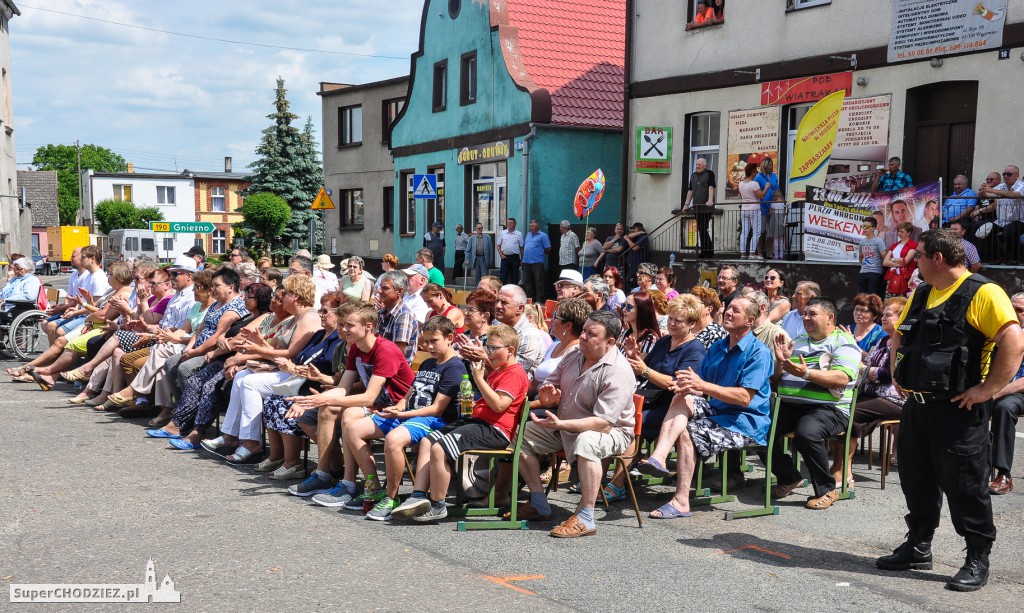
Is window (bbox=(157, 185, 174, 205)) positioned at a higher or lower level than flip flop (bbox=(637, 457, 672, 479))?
higher

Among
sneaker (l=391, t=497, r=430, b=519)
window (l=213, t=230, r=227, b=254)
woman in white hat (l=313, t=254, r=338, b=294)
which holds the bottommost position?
window (l=213, t=230, r=227, b=254)

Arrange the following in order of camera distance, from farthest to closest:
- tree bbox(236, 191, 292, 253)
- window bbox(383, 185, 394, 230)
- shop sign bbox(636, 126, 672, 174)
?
tree bbox(236, 191, 292, 253), window bbox(383, 185, 394, 230), shop sign bbox(636, 126, 672, 174)

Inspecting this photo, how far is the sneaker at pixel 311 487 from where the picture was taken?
7535 mm

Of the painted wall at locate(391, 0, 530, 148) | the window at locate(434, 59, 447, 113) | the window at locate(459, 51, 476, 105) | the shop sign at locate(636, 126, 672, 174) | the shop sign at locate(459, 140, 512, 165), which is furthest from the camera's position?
the window at locate(434, 59, 447, 113)

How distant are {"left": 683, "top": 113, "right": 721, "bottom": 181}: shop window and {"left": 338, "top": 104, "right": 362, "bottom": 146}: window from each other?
19760mm

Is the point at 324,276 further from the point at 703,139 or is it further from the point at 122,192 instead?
the point at 122,192

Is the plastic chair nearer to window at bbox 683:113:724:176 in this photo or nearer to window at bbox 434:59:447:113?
window at bbox 683:113:724:176

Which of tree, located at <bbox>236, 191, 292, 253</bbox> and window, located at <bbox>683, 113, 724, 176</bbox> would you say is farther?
tree, located at <bbox>236, 191, 292, 253</bbox>

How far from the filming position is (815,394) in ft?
24.6

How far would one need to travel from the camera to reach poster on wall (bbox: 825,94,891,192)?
651 inches

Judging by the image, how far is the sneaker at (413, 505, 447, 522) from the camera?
672 centimetres

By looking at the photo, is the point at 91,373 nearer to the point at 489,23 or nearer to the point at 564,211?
the point at 564,211

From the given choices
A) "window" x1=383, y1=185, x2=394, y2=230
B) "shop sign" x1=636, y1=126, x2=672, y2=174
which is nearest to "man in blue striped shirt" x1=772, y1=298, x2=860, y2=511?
"shop sign" x1=636, y1=126, x2=672, y2=174

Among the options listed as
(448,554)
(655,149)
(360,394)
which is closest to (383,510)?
(448,554)
